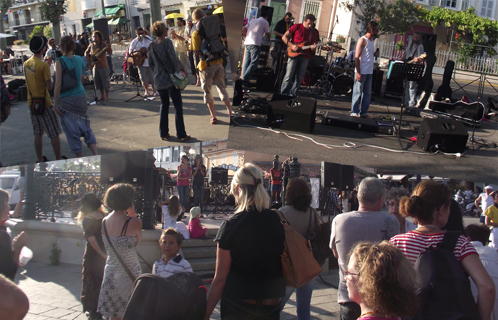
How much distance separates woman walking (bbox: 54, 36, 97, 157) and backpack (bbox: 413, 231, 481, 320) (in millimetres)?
1739

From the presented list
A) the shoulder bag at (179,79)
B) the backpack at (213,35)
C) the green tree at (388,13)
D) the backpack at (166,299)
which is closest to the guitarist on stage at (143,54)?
the shoulder bag at (179,79)

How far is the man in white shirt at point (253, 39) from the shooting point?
2.02 metres

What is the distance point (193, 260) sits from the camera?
84.9 inches

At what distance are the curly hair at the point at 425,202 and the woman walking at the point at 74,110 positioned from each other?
170 centimetres

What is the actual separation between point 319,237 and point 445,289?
865 mm

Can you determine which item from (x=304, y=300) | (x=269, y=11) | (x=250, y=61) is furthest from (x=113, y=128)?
(x=304, y=300)

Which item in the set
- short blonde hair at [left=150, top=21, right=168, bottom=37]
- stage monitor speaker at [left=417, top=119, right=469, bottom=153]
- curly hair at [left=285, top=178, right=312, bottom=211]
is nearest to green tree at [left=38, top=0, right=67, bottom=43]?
short blonde hair at [left=150, top=21, right=168, bottom=37]

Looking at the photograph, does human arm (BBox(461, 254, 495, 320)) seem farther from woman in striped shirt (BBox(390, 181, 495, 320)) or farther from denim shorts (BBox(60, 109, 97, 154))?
denim shorts (BBox(60, 109, 97, 154))

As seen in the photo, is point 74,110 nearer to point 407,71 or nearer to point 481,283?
point 407,71

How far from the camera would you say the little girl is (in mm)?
2061

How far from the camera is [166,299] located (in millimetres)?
1981

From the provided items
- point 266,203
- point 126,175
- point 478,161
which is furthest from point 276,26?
point 478,161

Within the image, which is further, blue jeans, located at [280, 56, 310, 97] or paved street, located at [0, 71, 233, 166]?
blue jeans, located at [280, 56, 310, 97]

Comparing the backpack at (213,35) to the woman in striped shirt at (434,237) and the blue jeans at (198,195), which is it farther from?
the woman in striped shirt at (434,237)
